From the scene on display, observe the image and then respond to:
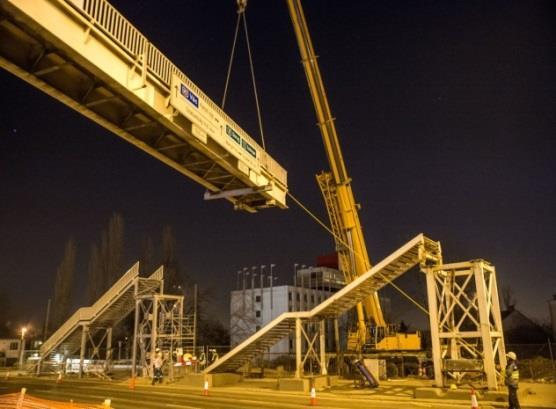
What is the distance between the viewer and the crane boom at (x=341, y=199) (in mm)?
32156

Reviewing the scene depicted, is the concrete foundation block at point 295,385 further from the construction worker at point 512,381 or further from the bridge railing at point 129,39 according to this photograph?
the bridge railing at point 129,39

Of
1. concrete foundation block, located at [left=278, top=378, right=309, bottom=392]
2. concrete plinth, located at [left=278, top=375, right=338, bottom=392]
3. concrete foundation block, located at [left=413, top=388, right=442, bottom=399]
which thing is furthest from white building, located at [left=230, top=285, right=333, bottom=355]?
concrete foundation block, located at [left=413, top=388, right=442, bottom=399]

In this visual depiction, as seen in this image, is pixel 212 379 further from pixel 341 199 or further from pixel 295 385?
pixel 341 199

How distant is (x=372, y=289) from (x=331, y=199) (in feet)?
30.9

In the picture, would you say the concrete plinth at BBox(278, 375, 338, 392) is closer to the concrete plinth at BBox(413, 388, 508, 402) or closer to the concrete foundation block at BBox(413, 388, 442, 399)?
the concrete foundation block at BBox(413, 388, 442, 399)

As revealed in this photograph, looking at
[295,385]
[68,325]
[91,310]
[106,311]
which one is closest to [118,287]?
[106,311]

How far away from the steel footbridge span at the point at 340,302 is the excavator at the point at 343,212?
4470 mm

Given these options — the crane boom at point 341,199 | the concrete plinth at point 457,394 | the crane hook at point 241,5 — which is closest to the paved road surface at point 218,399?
the concrete plinth at point 457,394

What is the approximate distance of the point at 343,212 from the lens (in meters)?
33.1

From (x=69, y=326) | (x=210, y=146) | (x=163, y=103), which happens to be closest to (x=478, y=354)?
(x=210, y=146)

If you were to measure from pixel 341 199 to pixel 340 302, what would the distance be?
8.58m

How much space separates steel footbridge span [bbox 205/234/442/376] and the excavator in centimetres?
447

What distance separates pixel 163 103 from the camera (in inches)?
577

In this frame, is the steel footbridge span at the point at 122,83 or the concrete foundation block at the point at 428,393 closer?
the steel footbridge span at the point at 122,83
